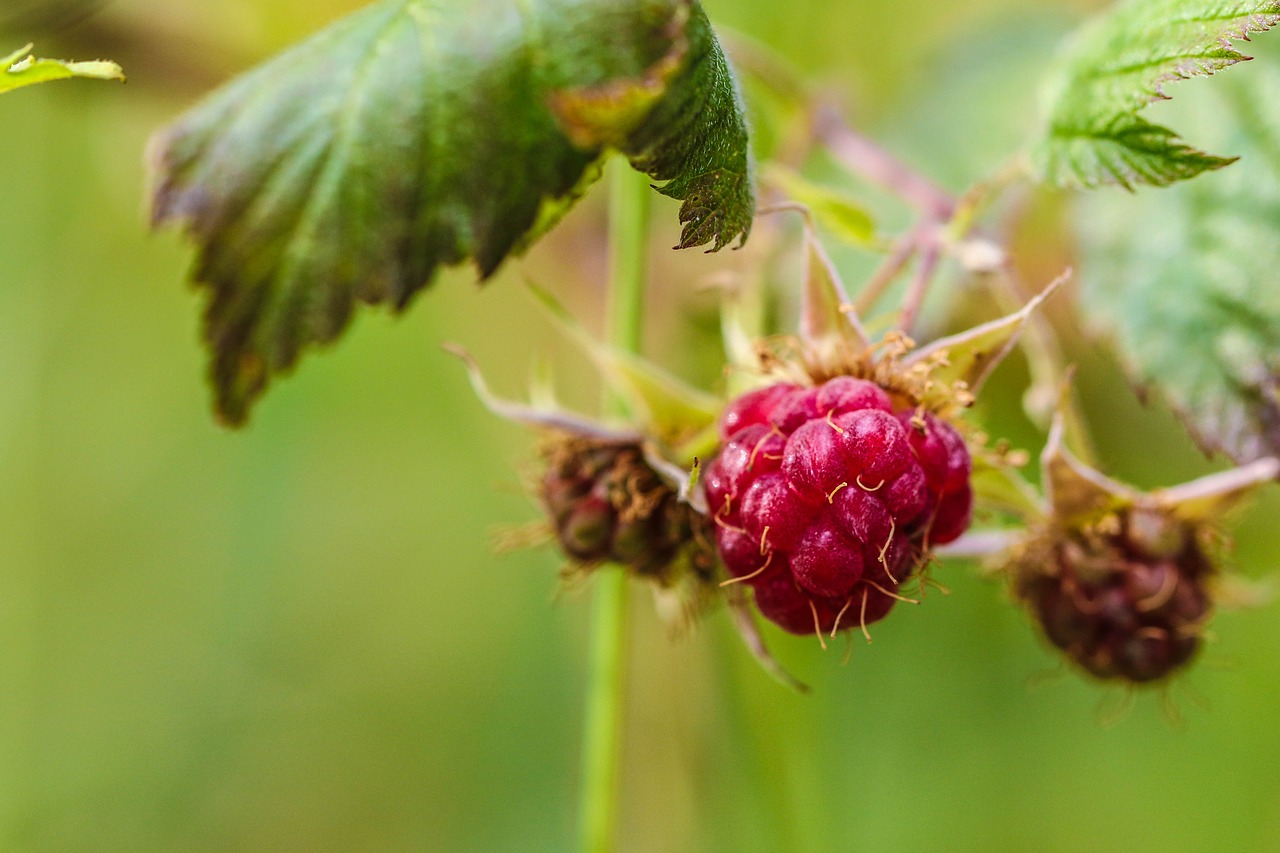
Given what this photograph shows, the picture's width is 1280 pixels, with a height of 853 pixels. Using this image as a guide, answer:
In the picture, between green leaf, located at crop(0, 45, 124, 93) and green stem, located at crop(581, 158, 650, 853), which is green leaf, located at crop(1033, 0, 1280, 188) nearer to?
green stem, located at crop(581, 158, 650, 853)

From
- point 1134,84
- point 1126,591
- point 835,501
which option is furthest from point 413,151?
point 1126,591

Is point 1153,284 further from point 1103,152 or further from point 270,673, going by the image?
point 270,673

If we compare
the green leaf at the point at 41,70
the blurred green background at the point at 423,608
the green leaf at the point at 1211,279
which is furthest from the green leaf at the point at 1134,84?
the green leaf at the point at 41,70

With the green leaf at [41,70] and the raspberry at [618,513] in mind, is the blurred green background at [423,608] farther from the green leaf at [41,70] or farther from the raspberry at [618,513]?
the green leaf at [41,70]

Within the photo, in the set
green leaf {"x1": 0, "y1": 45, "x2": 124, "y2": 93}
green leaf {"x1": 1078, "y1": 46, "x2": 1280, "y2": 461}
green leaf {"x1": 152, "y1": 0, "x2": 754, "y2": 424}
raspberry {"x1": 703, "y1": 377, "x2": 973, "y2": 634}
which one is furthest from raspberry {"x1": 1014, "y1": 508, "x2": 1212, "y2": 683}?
green leaf {"x1": 0, "y1": 45, "x2": 124, "y2": 93}

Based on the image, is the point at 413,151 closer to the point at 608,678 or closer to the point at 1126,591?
the point at 608,678

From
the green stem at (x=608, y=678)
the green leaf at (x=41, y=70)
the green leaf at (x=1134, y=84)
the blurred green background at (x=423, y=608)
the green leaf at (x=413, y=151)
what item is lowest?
the blurred green background at (x=423, y=608)
